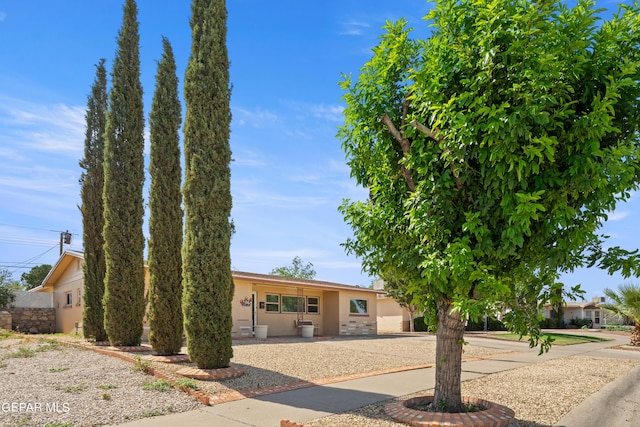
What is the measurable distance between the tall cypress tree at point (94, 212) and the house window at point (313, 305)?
12085mm

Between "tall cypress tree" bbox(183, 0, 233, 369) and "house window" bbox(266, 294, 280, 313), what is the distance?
44.9 ft

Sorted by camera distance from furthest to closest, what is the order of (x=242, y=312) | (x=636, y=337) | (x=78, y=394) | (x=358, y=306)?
(x=358, y=306) < (x=636, y=337) < (x=242, y=312) < (x=78, y=394)

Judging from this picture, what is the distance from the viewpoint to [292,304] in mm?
24484

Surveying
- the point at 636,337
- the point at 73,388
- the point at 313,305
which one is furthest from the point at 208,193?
the point at 636,337

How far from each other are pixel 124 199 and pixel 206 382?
7328 mm

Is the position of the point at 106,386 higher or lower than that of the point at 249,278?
lower

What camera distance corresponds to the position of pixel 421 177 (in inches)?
240

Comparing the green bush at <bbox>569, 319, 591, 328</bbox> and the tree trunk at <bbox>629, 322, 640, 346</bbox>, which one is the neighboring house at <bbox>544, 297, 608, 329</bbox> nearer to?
the green bush at <bbox>569, 319, 591, 328</bbox>

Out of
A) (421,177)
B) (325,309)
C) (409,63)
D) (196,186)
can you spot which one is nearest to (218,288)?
(196,186)

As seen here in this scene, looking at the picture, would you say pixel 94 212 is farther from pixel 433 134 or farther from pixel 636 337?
pixel 636 337

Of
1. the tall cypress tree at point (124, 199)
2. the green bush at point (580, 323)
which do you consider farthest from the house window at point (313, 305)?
the green bush at point (580, 323)

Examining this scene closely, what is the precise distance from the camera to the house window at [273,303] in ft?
76.4

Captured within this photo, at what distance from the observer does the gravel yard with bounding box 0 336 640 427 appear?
6.62 m

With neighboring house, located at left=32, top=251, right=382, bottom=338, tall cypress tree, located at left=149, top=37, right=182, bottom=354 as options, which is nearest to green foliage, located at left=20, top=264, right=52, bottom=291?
neighboring house, located at left=32, top=251, right=382, bottom=338
